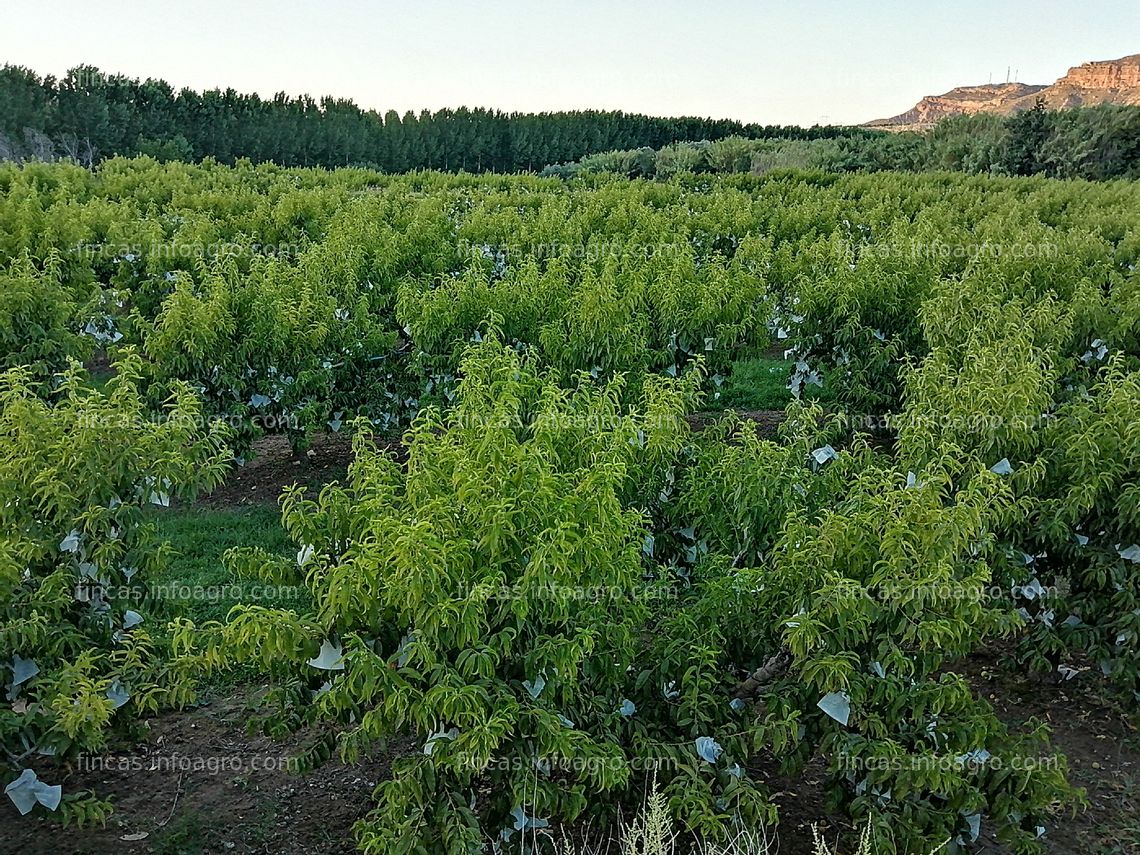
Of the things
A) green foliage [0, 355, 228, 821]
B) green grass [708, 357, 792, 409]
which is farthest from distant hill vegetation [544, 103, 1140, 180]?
green foliage [0, 355, 228, 821]

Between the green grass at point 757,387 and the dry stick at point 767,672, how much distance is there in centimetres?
624

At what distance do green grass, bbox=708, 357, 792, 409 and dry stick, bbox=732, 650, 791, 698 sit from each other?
246 inches

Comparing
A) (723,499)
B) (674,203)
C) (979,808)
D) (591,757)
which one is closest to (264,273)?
(723,499)

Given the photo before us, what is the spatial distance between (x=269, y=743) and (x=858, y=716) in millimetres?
3296

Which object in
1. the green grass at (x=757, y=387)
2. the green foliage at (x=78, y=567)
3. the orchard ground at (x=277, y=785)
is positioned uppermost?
the green foliage at (x=78, y=567)

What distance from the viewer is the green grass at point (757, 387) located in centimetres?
1159

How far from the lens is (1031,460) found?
5.69 m

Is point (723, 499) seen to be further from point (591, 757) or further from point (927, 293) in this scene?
point (927, 293)

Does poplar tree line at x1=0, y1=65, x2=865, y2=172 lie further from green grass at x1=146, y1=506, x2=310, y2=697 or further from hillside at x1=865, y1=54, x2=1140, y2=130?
green grass at x1=146, y1=506, x2=310, y2=697

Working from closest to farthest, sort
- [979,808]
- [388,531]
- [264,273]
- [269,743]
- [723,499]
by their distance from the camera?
[388,531]
[979,808]
[723,499]
[269,743]
[264,273]

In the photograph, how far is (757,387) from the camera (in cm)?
1230

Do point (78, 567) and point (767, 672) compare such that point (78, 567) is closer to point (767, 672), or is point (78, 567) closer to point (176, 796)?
point (176, 796)

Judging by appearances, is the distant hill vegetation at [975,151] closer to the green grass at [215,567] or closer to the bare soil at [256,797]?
the green grass at [215,567]

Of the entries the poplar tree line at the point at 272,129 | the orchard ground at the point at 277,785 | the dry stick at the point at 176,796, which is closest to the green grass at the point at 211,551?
the orchard ground at the point at 277,785
